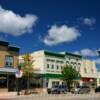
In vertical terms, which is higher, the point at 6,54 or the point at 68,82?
the point at 6,54

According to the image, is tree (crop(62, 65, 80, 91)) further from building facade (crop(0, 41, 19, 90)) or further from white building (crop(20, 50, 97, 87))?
building facade (crop(0, 41, 19, 90))

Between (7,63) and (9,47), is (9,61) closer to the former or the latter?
(7,63)

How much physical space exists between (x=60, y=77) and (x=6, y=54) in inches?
741

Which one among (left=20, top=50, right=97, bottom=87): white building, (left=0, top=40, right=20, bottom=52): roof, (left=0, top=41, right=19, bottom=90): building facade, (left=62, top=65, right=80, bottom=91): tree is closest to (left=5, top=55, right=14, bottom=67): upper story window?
(left=0, top=41, right=19, bottom=90): building facade

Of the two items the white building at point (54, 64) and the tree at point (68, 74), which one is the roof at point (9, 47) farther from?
the tree at point (68, 74)

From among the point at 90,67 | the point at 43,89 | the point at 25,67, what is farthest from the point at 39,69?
the point at 90,67

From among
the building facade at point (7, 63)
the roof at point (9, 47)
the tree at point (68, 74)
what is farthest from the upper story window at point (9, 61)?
the tree at point (68, 74)

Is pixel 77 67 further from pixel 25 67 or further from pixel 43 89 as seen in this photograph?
pixel 25 67

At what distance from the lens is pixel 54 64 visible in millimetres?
68625

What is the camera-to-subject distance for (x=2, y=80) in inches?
2163

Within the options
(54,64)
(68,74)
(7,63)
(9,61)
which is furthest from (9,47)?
(54,64)

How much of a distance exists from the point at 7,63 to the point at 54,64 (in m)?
15.9

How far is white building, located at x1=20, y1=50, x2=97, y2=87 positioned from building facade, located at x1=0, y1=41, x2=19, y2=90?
308 inches

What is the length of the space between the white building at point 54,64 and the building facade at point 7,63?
7.83 m
